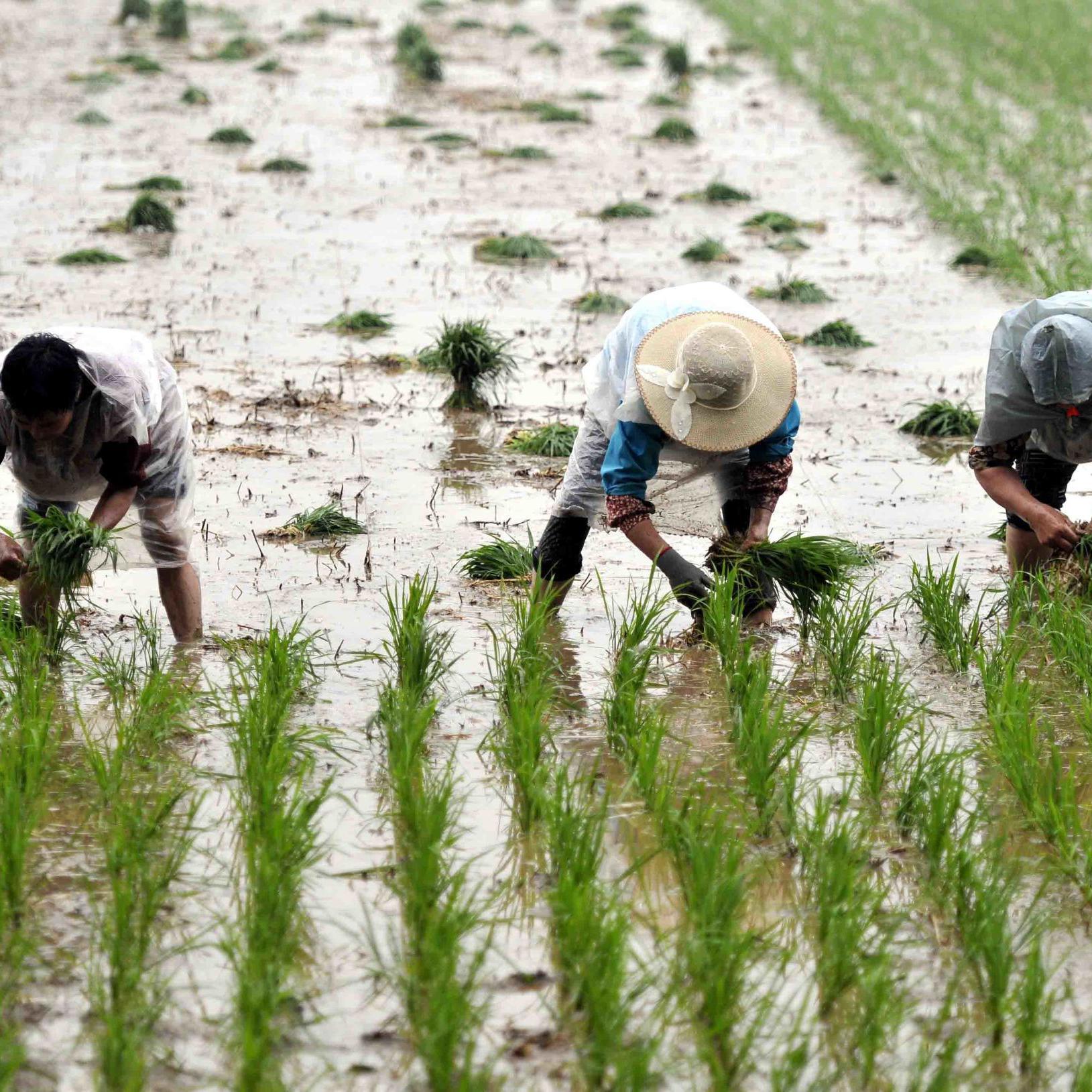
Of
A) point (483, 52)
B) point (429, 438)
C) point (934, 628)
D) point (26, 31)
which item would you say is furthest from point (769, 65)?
point (934, 628)

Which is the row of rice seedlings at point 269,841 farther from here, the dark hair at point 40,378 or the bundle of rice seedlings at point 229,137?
the bundle of rice seedlings at point 229,137

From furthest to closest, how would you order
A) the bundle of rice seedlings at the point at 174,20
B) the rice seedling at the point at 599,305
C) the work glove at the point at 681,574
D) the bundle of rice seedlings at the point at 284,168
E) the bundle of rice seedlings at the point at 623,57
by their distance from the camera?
the bundle of rice seedlings at the point at 174,20 → the bundle of rice seedlings at the point at 623,57 → the bundle of rice seedlings at the point at 284,168 → the rice seedling at the point at 599,305 → the work glove at the point at 681,574

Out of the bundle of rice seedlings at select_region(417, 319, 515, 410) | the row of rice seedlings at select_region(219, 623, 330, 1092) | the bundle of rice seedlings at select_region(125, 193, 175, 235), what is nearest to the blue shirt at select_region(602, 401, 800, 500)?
the row of rice seedlings at select_region(219, 623, 330, 1092)

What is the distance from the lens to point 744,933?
303 cm

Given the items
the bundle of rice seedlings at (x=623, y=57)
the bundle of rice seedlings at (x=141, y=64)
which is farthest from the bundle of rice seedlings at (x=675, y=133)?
the bundle of rice seedlings at (x=141, y=64)

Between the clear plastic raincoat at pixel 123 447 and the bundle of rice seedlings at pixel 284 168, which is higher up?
the clear plastic raincoat at pixel 123 447

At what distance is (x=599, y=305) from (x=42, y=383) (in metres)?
5.28

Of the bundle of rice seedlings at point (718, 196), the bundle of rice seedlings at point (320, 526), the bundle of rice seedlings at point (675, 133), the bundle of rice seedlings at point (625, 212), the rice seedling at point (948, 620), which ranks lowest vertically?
the bundle of rice seedlings at point (675, 133)

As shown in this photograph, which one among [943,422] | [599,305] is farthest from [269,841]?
[599,305]

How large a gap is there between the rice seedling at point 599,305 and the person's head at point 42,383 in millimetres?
5089

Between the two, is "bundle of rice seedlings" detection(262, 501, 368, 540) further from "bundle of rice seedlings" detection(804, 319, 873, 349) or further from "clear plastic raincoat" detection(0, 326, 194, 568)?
"bundle of rice seedlings" detection(804, 319, 873, 349)

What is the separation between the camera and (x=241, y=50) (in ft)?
63.5

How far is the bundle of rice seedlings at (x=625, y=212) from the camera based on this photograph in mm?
11312

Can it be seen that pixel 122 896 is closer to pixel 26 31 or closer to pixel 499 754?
pixel 499 754
